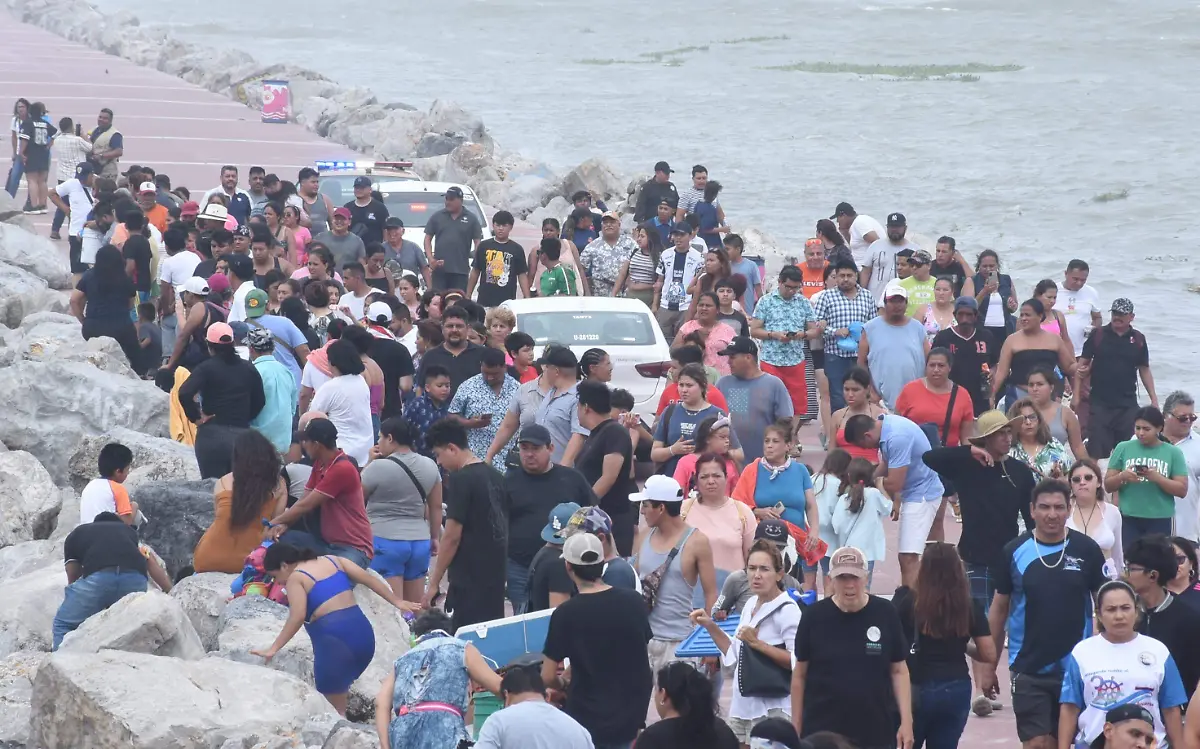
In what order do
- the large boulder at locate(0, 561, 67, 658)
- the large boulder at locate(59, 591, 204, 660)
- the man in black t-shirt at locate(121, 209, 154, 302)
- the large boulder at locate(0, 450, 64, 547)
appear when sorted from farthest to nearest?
the man in black t-shirt at locate(121, 209, 154, 302)
the large boulder at locate(0, 450, 64, 547)
the large boulder at locate(0, 561, 67, 658)
the large boulder at locate(59, 591, 204, 660)

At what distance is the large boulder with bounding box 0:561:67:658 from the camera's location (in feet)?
32.7

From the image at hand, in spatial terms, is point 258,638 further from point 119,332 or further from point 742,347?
point 119,332

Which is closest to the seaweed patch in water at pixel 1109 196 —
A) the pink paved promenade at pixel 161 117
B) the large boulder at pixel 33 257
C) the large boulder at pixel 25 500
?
the pink paved promenade at pixel 161 117

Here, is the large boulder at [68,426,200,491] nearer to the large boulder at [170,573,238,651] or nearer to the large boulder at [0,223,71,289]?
the large boulder at [170,573,238,651]

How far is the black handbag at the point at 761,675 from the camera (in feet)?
24.3

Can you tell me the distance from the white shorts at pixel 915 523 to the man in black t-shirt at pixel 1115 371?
3594mm

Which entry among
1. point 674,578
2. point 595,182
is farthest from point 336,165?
point 674,578

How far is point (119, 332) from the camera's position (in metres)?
15.9

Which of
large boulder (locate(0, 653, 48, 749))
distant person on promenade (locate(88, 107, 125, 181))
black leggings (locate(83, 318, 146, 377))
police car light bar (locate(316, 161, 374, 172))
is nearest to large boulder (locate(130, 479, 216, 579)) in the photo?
large boulder (locate(0, 653, 48, 749))

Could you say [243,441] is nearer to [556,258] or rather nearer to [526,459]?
[526,459]

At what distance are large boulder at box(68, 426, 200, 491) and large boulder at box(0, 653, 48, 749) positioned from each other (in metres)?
2.17

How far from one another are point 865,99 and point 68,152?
46.7 m

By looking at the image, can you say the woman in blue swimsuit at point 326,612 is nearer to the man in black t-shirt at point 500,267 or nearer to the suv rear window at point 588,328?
the suv rear window at point 588,328

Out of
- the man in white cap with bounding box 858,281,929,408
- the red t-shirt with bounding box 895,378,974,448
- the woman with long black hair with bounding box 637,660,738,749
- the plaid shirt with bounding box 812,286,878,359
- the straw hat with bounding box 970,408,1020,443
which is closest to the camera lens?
the woman with long black hair with bounding box 637,660,738,749
